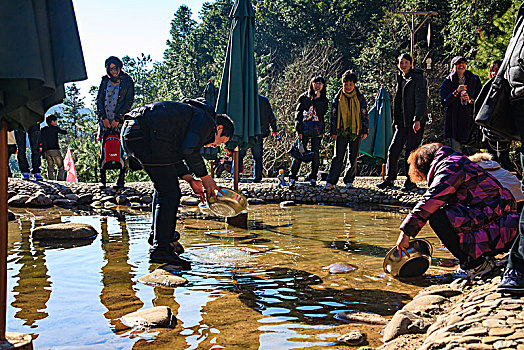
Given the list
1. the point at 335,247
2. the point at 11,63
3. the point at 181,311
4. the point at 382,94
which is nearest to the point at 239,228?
the point at 335,247

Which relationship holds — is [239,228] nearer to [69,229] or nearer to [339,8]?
[69,229]

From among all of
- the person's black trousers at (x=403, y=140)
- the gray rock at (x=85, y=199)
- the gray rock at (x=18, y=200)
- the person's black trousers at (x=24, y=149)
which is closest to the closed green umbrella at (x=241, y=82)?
the person's black trousers at (x=403, y=140)

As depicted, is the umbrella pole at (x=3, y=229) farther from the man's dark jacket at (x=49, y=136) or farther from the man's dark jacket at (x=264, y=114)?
the man's dark jacket at (x=49, y=136)

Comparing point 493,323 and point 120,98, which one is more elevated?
point 120,98

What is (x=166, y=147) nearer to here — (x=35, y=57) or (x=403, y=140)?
(x=35, y=57)

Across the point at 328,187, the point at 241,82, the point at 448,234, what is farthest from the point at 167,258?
the point at 328,187

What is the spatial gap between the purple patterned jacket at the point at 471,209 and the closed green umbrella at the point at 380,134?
9244mm

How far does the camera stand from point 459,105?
8055 millimetres

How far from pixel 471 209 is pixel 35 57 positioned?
2.81 m

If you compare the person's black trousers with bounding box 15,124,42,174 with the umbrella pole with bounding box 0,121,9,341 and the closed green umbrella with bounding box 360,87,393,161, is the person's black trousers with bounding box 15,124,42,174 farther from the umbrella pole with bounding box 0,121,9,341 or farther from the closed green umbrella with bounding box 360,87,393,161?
the umbrella pole with bounding box 0,121,9,341

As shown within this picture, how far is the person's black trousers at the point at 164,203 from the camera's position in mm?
4441

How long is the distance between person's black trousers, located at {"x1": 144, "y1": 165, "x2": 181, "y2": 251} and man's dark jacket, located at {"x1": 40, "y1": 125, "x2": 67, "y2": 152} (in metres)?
10.2

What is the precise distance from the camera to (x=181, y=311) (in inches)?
123

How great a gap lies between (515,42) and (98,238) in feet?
15.3
